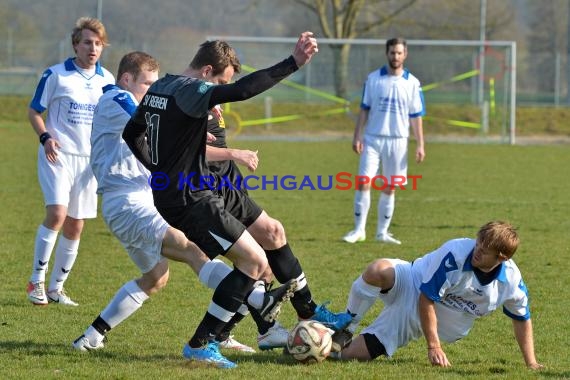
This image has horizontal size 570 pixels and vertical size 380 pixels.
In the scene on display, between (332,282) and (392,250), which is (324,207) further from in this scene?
(332,282)

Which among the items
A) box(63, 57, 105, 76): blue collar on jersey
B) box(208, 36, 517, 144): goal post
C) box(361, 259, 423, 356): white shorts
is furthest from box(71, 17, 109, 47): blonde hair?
box(208, 36, 517, 144): goal post

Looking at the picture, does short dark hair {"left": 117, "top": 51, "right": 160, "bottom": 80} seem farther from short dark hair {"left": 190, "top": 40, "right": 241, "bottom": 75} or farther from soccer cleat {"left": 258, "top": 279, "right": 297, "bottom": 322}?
soccer cleat {"left": 258, "top": 279, "right": 297, "bottom": 322}

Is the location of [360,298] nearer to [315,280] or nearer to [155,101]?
[155,101]

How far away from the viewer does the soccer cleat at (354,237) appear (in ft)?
33.2

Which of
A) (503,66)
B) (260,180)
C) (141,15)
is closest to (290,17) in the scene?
(141,15)

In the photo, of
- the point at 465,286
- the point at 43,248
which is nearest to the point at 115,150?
the point at 43,248

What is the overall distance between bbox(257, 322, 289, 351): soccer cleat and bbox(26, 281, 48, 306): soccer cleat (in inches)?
81.1

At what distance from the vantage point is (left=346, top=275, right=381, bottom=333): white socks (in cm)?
542

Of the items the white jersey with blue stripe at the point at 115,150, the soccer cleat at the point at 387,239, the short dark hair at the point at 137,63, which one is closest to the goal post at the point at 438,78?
the soccer cleat at the point at 387,239

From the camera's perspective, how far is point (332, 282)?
308 inches

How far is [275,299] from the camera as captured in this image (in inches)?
203

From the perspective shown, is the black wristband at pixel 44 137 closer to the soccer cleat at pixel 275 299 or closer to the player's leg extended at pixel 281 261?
the player's leg extended at pixel 281 261

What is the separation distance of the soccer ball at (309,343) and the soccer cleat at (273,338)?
10.8 inches

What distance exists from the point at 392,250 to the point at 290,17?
45.7 metres
